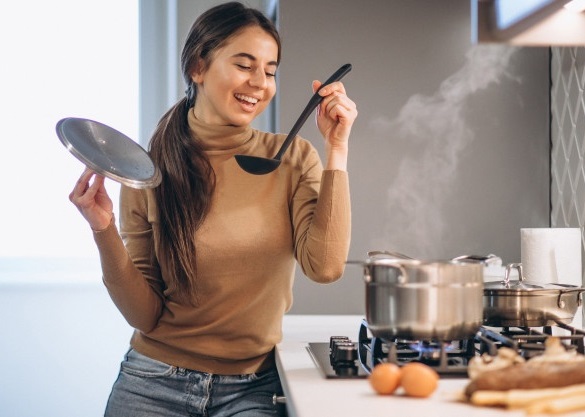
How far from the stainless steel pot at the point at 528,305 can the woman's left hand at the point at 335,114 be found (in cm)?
39

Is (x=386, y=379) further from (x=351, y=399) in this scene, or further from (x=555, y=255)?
(x=555, y=255)

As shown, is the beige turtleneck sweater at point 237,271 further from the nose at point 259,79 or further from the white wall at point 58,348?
the white wall at point 58,348

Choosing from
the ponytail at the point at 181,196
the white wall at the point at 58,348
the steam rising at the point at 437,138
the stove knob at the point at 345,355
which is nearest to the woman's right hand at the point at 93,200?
the ponytail at the point at 181,196

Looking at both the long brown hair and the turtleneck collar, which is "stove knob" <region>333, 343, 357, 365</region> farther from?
the turtleneck collar

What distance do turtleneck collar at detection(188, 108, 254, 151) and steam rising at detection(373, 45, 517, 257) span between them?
1.94 ft

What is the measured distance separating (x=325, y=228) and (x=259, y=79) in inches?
13.8

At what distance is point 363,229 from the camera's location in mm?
2158

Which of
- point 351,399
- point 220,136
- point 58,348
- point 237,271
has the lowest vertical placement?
point 58,348

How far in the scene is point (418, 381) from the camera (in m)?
0.98

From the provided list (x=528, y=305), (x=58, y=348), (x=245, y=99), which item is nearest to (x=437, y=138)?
(x=245, y=99)

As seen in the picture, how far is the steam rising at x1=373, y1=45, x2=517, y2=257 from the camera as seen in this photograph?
2.15 meters

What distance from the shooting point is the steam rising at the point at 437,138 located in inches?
84.7

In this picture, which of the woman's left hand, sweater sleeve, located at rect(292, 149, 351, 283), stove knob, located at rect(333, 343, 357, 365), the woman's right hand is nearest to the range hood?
the woman's left hand

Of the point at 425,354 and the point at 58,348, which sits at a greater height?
the point at 425,354
